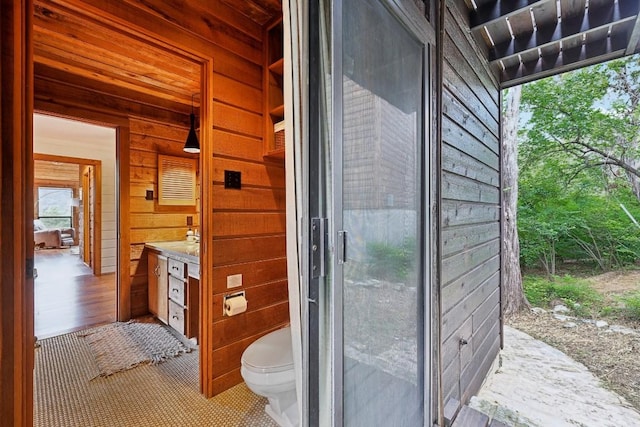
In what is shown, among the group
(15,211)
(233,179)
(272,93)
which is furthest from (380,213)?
(272,93)

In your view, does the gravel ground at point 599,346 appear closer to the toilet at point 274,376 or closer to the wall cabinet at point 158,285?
the toilet at point 274,376

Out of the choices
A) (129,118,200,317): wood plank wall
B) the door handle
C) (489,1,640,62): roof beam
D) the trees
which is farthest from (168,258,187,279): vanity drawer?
the trees

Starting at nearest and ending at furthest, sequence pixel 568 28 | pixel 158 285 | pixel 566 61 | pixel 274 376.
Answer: pixel 274 376 → pixel 568 28 → pixel 566 61 → pixel 158 285

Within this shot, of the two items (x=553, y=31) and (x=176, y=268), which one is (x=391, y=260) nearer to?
(x=176, y=268)

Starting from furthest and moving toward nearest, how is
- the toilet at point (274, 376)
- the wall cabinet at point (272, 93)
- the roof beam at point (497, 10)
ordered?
the wall cabinet at point (272, 93), the roof beam at point (497, 10), the toilet at point (274, 376)

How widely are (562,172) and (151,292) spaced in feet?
21.0

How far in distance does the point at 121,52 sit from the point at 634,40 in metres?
3.72

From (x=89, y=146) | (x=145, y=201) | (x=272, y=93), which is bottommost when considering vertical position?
(x=145, y=201)

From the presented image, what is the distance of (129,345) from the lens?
8.12ft

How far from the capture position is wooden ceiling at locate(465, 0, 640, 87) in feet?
6.19

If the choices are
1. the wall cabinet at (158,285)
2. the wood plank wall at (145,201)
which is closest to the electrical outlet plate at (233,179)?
the wall cabinet at (158,285)

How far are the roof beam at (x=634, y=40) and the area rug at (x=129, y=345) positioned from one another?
393cm

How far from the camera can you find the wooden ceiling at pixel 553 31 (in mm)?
1888

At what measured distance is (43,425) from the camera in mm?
1553
